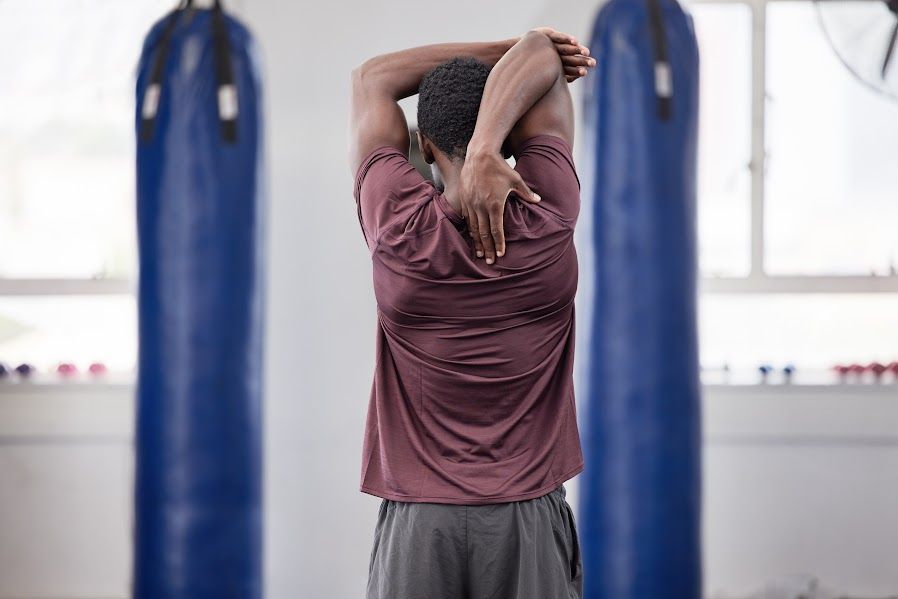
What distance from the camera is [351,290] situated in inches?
122

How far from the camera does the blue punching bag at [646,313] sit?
227 centimetres

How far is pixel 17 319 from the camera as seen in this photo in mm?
3318

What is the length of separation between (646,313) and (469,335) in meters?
1.23

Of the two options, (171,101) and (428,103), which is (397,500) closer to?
(428,103)

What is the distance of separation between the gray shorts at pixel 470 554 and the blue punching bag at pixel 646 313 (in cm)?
118

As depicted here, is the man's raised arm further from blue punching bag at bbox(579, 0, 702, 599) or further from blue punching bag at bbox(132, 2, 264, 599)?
blue punching bag at bbox(132, 2, 264, 599)

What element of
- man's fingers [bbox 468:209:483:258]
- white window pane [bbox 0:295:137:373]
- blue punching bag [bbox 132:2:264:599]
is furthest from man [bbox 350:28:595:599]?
white window pane [bbox 0:295:137:373]

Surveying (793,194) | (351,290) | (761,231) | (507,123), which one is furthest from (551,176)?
(793,194)

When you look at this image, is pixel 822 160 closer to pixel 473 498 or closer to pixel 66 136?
pixel 473 498

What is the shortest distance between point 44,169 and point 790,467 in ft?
9.56

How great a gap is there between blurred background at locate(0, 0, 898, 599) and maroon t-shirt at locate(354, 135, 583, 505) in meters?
1.92

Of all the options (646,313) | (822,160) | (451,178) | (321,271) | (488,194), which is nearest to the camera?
(488,194)

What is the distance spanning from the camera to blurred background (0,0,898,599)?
3066 mm

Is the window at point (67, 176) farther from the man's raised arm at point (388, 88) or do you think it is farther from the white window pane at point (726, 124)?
the man's raised arm at point (388, 88)
